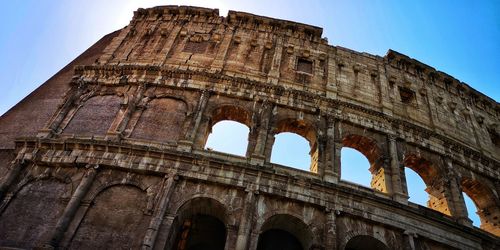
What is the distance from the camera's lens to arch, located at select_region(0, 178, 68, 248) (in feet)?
26.0

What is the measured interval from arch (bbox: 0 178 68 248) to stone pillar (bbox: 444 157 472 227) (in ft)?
38.0

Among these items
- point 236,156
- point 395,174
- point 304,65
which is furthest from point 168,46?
point 395,174

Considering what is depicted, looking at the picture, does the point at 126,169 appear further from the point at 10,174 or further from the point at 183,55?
the point at 183,55

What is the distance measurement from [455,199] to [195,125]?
881 centimetres

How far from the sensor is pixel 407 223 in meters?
9.18

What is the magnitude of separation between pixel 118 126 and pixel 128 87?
2.09 m

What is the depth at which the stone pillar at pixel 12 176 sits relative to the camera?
8906 millimetres

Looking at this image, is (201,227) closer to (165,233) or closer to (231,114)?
(165,233)

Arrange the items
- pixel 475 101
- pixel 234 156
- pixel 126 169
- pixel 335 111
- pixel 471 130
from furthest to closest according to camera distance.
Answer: pixel 475 101 → pixel 471 130 → pixel 335 111 → pixel 234 156 → pixel 126 169

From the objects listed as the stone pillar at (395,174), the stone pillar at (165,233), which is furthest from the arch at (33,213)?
the stone pillar at (395,174)

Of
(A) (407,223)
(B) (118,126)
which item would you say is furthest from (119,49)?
(A) (407,223)

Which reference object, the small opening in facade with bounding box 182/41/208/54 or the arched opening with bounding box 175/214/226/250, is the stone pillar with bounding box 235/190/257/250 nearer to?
the arched opening with bounding box 175/214/226/250

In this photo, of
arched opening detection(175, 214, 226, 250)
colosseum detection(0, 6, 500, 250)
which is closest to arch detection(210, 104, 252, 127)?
colosseum detection(0, 6, 500, 250)

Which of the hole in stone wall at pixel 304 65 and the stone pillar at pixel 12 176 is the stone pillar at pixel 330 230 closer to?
the hole in stone wall at pixel 304 65
